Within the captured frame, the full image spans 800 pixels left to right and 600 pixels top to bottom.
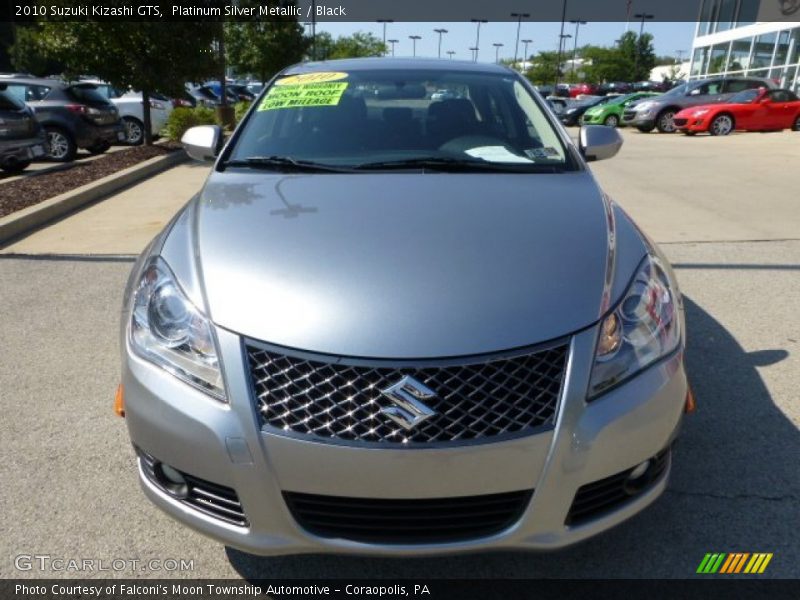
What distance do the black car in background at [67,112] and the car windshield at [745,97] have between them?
1657 centimetres

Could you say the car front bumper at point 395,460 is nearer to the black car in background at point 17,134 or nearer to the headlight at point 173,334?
the headlight at point 173,334

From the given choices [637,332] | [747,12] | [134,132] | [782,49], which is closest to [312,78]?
[637,332]

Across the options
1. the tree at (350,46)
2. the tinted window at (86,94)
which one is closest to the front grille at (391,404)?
the tinted window at (86,94)

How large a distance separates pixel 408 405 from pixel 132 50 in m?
12.8

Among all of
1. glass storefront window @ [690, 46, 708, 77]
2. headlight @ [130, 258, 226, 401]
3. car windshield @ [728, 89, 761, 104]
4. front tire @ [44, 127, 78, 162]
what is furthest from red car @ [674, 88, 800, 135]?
headlight @ [130, 258, 226, 401]

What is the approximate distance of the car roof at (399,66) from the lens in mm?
3740

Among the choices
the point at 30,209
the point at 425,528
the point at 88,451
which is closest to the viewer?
the point at 425,528

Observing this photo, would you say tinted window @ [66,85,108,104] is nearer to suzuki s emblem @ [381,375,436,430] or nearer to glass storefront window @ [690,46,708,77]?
suzuki s emblem @ [381,375,436,430]

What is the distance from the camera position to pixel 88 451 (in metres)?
2.75

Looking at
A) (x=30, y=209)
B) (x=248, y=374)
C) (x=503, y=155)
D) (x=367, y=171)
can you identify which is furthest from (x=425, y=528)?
(x=30, y=209)

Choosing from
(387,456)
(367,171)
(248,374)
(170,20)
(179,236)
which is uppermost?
(170,20)

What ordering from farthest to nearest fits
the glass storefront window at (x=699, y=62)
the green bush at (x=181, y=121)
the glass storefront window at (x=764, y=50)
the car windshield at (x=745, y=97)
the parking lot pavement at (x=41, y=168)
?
the glass storefront window at (x=699, y=62), the glass storefront window at (x=764, y=50), the car windshield at (x=745, y=97), the green bush at (x=181, y=121), the parking lot pavement at (x=41, y=168)

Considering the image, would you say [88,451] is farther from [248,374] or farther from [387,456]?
[387,456]

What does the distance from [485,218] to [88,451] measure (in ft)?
6.26
